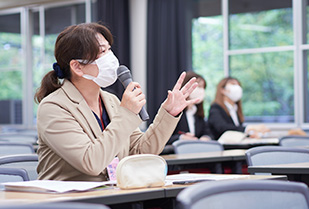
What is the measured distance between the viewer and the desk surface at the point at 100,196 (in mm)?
1495

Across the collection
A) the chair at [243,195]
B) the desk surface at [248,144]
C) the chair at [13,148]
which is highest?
the chair at [243,195]

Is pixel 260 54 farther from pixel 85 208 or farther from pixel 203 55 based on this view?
pixel 85 208

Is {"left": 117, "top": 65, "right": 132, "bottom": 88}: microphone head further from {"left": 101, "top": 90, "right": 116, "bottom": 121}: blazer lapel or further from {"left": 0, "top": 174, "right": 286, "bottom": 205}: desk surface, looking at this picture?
{"left": 0, "top": 174, "right": 286, "bottom": 205}: desk surface

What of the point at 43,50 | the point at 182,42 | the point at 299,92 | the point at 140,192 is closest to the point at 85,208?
the point at 140,192

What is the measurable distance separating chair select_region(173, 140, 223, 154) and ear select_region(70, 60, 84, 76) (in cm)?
A: 202

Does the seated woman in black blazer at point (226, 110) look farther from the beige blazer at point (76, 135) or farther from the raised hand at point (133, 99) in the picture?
the raised hand at point (133, 99)

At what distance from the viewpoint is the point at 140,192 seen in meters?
1.62

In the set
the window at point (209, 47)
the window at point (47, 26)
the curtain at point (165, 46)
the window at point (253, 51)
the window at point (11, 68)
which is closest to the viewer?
the window at point (253, 51)

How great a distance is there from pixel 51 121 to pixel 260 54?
5.72 meters

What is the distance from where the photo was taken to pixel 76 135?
2.01m

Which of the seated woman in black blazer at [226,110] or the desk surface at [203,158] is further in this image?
the seated woman in black blazer at [226,110]

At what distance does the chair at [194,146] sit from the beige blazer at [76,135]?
6.28 feet

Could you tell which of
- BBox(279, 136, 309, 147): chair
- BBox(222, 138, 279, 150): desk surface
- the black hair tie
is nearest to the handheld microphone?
the black hair tie

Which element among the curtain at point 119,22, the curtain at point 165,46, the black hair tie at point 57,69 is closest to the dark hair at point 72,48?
the black hair tie at point 57,69
